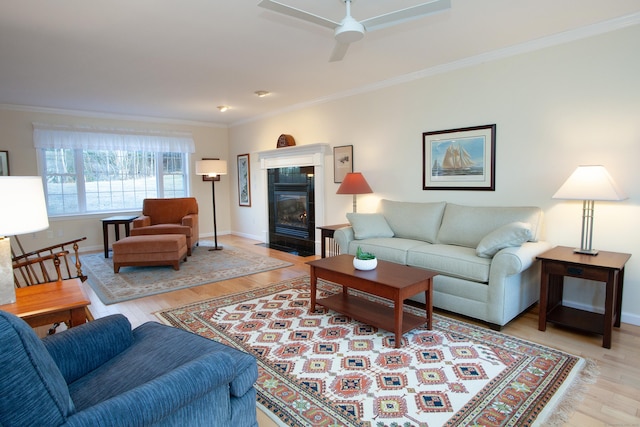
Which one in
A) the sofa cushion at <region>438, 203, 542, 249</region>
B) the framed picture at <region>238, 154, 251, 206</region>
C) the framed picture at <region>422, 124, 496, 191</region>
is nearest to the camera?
the sofa cushion at <region>438, 203, 542, 249</region>

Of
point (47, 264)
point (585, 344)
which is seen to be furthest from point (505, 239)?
point (47, 264)

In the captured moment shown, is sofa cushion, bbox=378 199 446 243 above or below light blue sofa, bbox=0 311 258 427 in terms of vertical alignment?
above

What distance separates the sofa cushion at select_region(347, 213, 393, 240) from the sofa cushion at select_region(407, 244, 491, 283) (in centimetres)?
62

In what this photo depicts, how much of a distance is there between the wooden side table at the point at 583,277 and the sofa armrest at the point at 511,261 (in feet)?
0.30

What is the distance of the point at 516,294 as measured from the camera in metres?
2.87

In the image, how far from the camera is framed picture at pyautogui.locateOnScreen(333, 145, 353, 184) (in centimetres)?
497

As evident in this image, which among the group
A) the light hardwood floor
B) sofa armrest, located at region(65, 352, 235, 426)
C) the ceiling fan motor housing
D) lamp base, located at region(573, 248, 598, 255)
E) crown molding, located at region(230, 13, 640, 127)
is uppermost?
crown molding, located at region(230, 13, 640, 127)

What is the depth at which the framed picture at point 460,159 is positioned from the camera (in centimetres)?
362

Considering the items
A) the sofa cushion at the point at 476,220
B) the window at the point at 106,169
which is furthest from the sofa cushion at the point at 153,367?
the window at the point at 106,169

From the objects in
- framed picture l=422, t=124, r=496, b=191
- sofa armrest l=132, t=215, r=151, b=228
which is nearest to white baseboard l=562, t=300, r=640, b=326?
framed picture l=422, t=124, r=496, b=191

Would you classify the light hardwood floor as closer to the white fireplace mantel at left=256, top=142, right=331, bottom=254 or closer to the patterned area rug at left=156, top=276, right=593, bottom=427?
the patterned area rug at left=156, top=276, right=593, bottom=427

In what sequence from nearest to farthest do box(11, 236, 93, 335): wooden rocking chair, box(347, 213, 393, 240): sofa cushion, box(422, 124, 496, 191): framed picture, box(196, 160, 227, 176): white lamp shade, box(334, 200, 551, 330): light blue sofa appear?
box(11, 236, 93, 335): wooden rocking chair < box(334, 200, 551, 330): light blue sofa < box(422, 124, 496, 191): framed picture < box(347, 213, 393, 240): sofa cushion < box(196, 160, 227, 176): white lamp shade

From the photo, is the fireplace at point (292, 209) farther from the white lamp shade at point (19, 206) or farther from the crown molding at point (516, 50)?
the white lamp shade at point (19, 206)

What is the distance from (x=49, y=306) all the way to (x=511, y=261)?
297 centimetres
